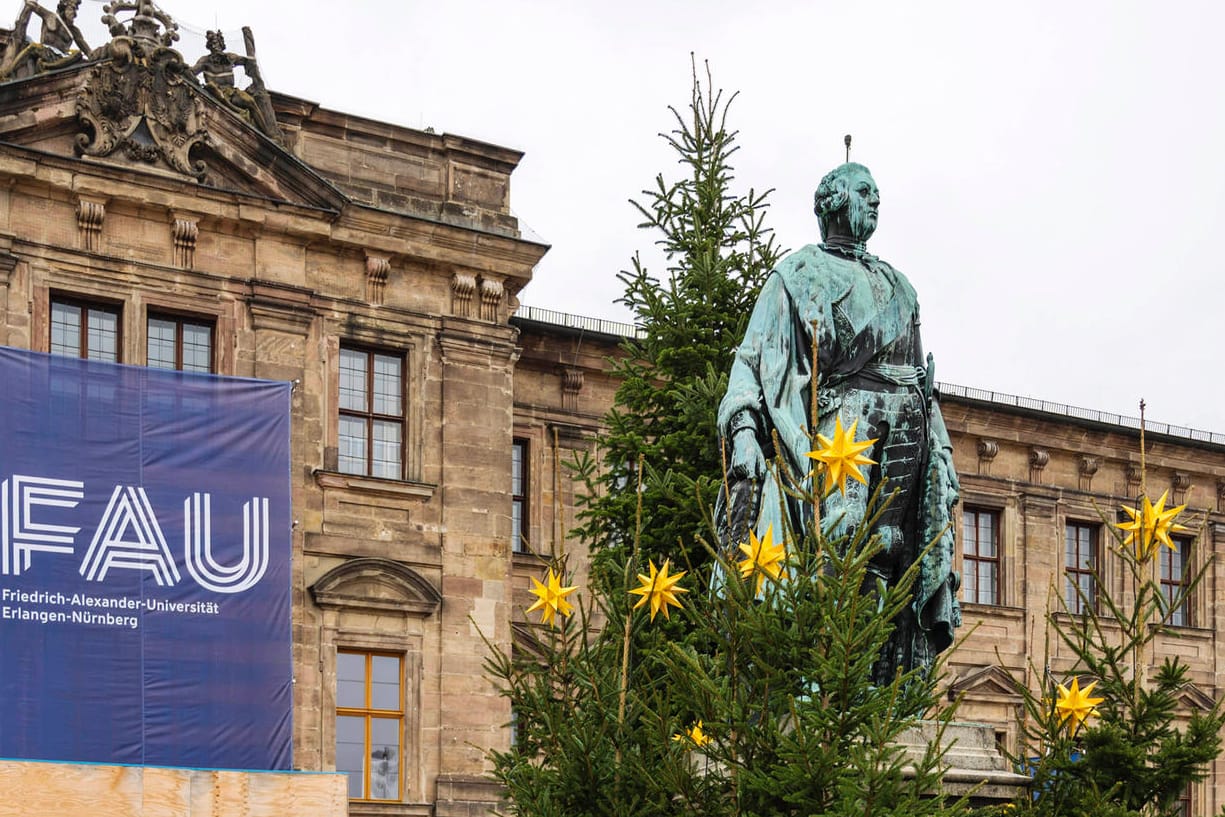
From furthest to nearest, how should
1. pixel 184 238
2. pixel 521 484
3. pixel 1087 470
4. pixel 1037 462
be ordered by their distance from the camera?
pixel 1087 470 → pixel 1037 462 → pixel 521 484 → pixel 184 238

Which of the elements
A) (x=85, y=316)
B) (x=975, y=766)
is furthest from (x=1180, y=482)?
(x=975, y=766)

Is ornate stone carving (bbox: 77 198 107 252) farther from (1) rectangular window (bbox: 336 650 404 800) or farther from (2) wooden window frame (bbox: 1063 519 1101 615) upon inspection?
(2) wooden window frame (bbox: 1063 519 1101 615)

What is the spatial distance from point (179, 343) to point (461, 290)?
3795 mm

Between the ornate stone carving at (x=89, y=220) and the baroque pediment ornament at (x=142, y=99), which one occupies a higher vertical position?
the baroque pediment ornament at (x=142, y=99)

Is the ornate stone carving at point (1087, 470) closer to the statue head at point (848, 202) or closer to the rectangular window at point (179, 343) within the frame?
the rectangular window at point (179, 343)

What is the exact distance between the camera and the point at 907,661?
29.1 ft

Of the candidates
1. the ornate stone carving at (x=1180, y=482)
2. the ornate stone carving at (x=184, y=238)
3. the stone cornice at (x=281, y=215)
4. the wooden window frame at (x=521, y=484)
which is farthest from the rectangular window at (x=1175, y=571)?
the ornate stone carving at (x=184, y=238)

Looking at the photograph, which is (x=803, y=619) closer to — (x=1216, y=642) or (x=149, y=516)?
(x=149, y=516)

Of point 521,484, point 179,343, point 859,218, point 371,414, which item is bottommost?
point 859,218

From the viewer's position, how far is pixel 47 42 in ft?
81.4

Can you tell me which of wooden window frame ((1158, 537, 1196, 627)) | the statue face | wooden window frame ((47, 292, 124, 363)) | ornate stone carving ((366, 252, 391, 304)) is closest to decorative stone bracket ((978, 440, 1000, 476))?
wooden window frame ((1158, 537, 1196, 627))

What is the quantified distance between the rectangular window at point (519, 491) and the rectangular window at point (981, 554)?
28.2ft

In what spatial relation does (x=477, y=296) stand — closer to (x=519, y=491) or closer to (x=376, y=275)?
(x=376, y=275)

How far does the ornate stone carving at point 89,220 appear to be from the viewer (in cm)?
2456
